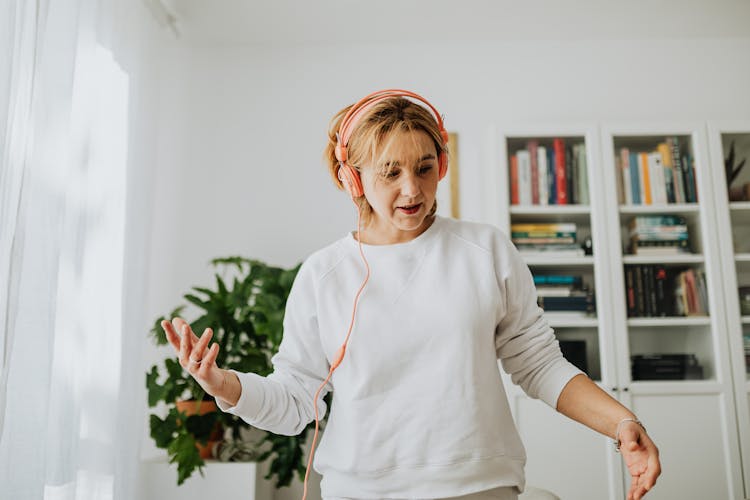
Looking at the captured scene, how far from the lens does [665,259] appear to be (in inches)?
95.3

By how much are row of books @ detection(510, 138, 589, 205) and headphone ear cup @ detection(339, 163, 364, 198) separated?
158 cm

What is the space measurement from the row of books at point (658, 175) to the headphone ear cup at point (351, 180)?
5.94ft

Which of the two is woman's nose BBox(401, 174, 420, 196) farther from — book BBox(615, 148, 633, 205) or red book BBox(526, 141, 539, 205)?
book BBox(615, 148, 633, 205)

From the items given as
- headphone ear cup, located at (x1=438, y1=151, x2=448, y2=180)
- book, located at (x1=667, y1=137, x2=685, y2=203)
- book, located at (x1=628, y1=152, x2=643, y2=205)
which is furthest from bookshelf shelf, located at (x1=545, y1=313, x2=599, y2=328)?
headphone ear cup, located at (x1=438, y1=151, x2=448, y2=180)

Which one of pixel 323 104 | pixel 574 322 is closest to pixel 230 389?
pixel 574 322

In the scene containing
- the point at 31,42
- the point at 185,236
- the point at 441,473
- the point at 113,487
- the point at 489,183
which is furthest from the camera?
the point at 185,236

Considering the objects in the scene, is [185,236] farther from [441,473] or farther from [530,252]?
[441,473]

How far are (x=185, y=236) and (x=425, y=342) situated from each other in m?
2.18

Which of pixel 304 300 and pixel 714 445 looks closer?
pixel 304 300

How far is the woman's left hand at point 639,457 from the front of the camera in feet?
2.61

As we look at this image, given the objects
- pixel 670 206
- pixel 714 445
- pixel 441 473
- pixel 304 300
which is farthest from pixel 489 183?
pixel 441 473

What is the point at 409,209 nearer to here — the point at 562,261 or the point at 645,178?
the point at 562,261

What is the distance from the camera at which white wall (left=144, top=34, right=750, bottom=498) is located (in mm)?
2824

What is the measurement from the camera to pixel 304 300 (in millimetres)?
1035
